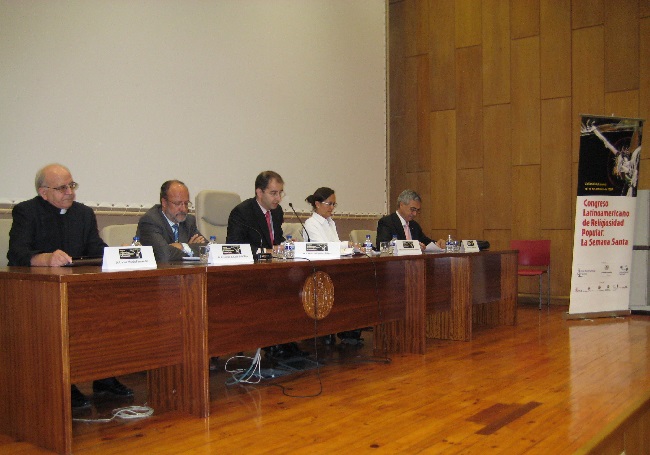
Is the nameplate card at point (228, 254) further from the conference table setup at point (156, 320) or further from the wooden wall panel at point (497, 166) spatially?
the wooden wall panel at point (497, 166)

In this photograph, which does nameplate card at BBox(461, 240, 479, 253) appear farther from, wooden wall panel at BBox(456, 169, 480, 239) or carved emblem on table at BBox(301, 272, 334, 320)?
wooden wall panel at BBox(456, 169, 480, 239)

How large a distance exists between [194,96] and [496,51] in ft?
11.2

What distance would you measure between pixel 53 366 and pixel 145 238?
120 centimetres

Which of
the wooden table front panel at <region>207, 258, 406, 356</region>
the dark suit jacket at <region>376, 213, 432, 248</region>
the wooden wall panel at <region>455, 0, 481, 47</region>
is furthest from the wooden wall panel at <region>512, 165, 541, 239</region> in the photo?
the wooden table front panel at <region>207, 258, 406, 356</region>

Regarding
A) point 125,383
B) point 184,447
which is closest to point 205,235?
point 125,383

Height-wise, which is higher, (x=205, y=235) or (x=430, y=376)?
(x=205, y=235)

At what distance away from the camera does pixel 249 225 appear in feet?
11.5

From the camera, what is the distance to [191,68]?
470 cm

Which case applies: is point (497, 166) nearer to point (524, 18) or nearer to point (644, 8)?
point (524, 18)

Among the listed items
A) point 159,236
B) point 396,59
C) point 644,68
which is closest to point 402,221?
point 159,236

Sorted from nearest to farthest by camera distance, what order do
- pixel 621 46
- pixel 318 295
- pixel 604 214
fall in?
pixel 318 295 < pixel 604 214 < pixel 621 46

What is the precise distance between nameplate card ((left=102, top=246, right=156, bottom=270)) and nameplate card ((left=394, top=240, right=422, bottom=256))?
5.56ft

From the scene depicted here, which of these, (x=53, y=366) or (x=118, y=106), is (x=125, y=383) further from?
(x=118, y=106)

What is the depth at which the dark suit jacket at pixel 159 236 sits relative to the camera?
3.02 metres
